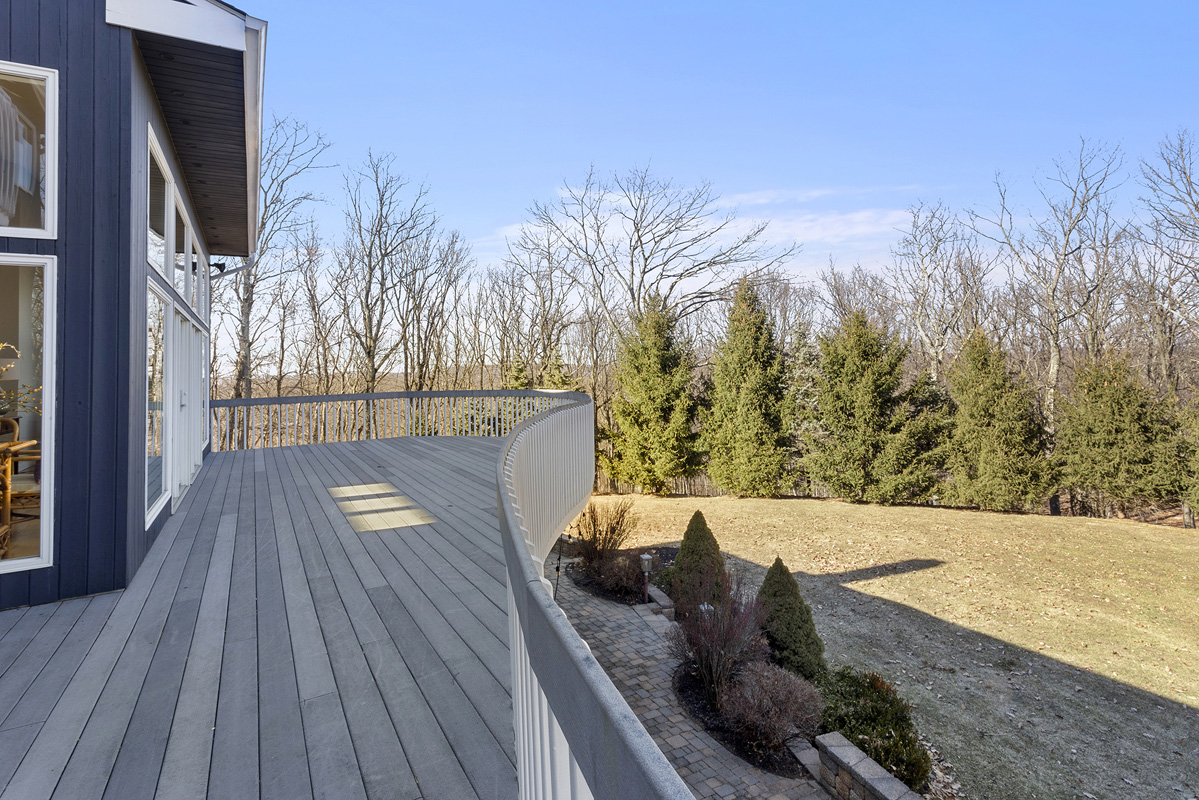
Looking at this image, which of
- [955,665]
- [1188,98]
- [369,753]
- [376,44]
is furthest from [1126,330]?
[369,753]

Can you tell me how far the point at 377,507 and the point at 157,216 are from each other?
119 inches

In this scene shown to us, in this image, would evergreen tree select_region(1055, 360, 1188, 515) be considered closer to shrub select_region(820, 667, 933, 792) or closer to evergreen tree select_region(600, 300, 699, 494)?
evergreen tree select_region(600, 300, 699, 494)

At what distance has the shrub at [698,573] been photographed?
799 centimetres

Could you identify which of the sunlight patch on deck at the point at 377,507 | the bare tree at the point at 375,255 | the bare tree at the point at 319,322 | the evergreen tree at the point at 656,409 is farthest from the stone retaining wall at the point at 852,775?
the bare tree at the point at 319,322

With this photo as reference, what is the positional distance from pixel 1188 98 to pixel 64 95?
84.4 ft

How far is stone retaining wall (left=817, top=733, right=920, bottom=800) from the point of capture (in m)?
4.87

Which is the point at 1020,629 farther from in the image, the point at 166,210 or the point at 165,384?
the point at 166,210

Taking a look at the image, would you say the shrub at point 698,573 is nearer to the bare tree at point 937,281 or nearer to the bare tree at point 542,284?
the bare tree at point 542,284

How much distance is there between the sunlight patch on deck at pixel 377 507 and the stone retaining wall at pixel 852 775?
4.30 metres

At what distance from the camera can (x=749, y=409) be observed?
57.8 feet

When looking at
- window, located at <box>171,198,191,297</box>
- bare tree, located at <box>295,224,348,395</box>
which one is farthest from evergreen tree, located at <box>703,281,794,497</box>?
window, located at <box>171,198,191,297</box>

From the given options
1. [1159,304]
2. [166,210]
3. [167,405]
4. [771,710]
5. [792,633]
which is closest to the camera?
[167,405]

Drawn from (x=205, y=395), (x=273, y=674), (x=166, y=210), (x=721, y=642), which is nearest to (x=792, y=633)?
(x=721, y=642)

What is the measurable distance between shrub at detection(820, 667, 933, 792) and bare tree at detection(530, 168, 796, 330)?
1706 cm
